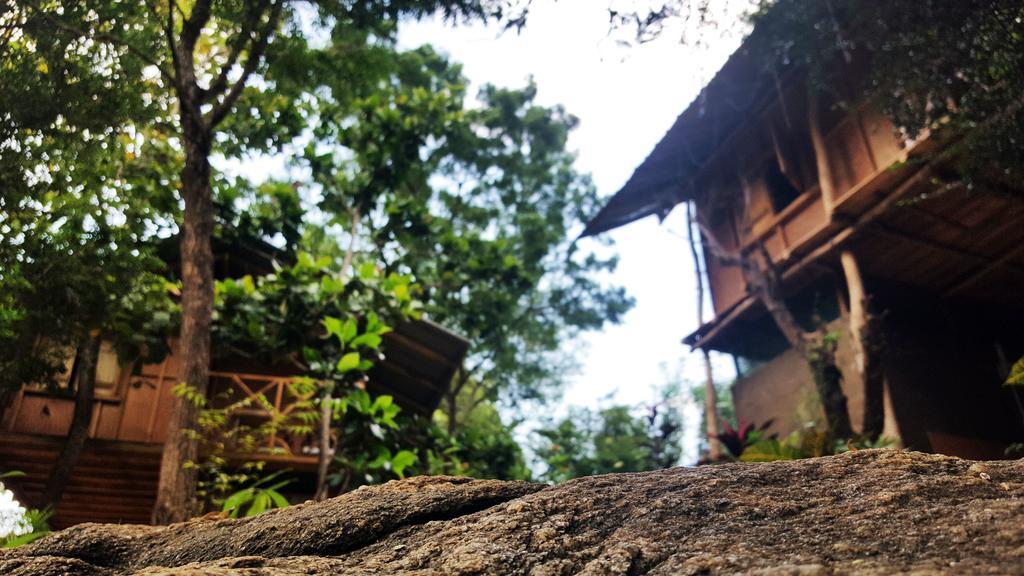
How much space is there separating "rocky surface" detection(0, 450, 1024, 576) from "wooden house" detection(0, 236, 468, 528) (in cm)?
577

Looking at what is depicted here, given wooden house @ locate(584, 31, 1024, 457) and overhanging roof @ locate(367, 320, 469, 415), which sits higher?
wooden house @ locate(584, 31, 1024, 457)

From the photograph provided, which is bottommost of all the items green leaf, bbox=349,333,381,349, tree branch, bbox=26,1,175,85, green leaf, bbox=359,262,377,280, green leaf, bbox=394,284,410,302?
green leaf, bbox=349,333,381,349

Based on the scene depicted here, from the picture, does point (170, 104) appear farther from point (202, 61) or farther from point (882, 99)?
point (882, 99)

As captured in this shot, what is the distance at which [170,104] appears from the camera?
588cm

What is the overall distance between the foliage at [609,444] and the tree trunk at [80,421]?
5006 millimetres

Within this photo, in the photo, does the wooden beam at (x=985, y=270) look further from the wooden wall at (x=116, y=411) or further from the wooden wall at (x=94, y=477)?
the wooden wall at (x=94, y=477)

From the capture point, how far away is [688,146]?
1252cm

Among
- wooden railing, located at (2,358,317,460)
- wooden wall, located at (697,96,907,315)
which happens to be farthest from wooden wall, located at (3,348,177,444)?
wooden wall, located at (697,96,907,315)

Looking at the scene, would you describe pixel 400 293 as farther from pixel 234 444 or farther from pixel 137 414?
pixel 137 414

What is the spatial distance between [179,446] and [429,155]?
13.0m

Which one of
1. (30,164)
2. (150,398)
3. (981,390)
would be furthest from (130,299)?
(981,390)

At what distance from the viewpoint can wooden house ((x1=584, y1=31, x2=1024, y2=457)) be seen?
9016 mm

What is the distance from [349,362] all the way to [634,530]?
5.37 metres

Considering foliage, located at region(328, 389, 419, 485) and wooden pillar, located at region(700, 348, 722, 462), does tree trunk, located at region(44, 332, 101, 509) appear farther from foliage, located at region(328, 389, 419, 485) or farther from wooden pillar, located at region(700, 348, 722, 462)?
wooden pillar, located at region(700, 348, 722, 462)
